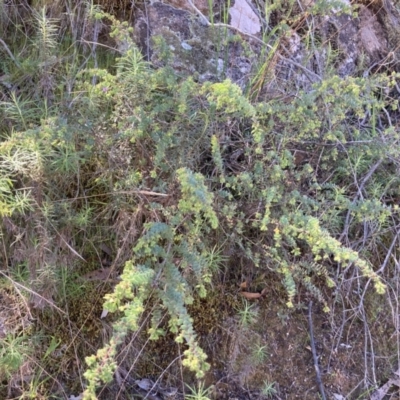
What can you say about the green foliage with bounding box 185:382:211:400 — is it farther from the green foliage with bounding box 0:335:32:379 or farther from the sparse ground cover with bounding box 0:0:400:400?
the green foliage with bounding box 0:335:32:379

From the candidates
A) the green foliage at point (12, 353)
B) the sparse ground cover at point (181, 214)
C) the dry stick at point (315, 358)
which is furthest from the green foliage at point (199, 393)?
the green foliage at point (12, 353)

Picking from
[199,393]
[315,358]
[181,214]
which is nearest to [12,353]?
[199,393]

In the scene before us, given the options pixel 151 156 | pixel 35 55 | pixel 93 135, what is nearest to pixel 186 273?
pixel 151 156

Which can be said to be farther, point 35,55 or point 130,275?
point 35,55

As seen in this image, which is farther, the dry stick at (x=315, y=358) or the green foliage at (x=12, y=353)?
the dry stick at (x=315, y=358)

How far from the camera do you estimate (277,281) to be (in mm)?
1965

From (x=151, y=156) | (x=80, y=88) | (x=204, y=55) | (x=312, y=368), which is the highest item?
(x=204, y=55)

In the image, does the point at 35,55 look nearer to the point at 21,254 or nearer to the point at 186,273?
the point at 21,254

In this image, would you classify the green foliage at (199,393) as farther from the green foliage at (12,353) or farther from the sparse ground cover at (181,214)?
the green foliage at (12,353)

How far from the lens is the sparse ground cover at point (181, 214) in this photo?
5.56 ft

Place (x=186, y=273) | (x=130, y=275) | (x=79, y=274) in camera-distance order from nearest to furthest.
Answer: (x=130, y=275), (x=186, y=273), (x=79, y=274)

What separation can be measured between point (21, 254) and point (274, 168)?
1009 millimetres

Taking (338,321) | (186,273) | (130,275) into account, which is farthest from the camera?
(338,321)

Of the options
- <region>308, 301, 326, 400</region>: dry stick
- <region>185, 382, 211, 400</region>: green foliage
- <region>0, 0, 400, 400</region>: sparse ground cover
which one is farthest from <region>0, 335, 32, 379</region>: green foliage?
<region>308, 301, 326, 400</region>: dry stick
